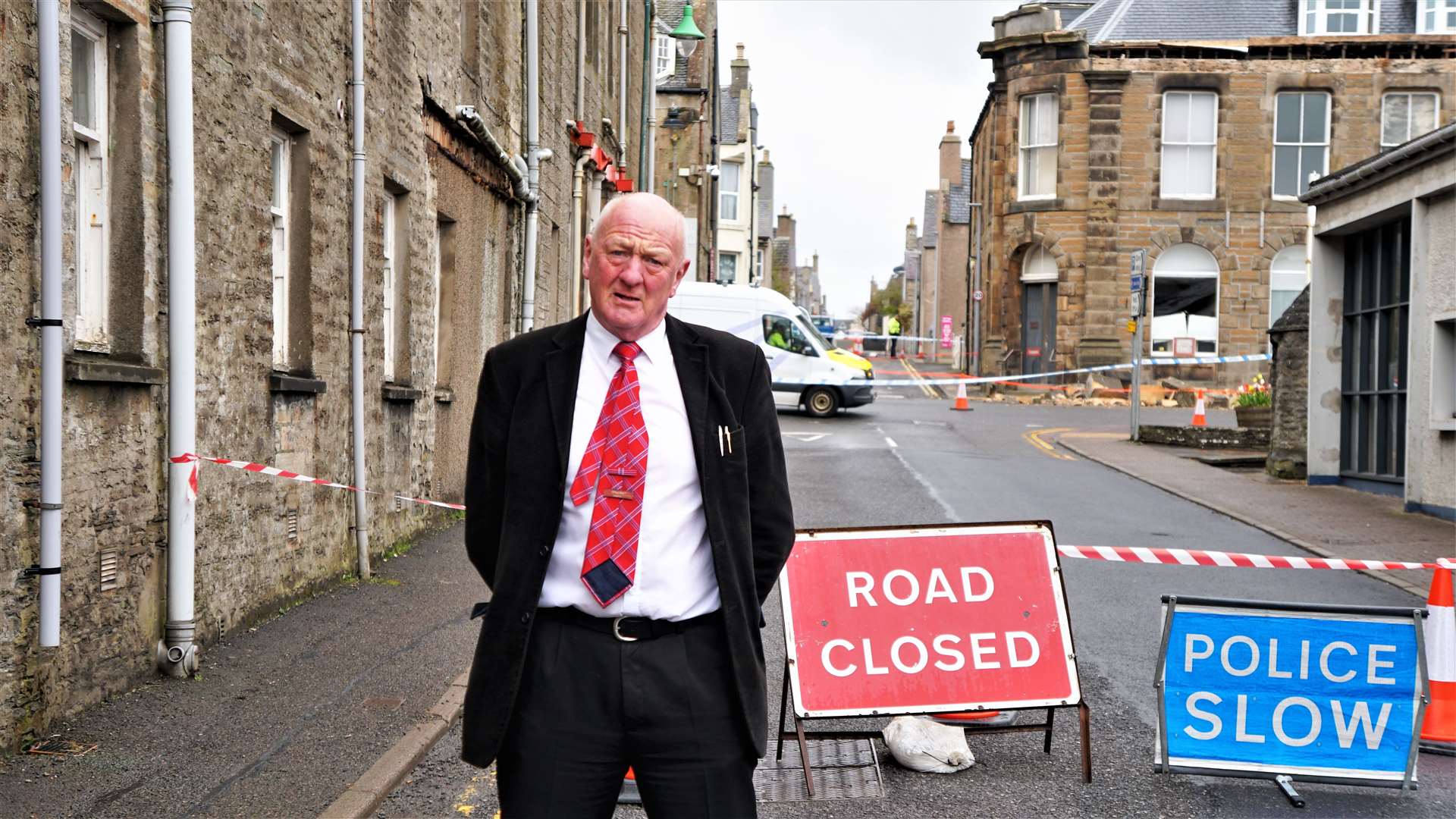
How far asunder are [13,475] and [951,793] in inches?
156

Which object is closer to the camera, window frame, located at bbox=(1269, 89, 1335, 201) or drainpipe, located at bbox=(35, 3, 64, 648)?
drainpipe, located at bbox=(35, 3, 64, 648)

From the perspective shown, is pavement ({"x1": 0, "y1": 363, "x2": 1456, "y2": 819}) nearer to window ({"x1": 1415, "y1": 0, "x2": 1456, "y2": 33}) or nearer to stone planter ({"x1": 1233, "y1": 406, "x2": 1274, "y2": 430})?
stone planter ({"x1": 1233, "y1": 406, "x2": 1274, "y2": 430})

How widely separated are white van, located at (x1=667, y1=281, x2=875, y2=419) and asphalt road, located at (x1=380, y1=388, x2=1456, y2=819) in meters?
4.65

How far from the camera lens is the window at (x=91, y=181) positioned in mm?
6910

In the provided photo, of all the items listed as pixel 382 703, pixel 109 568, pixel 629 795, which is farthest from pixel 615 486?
pixel 109 568

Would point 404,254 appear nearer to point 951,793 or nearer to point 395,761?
point 395,761

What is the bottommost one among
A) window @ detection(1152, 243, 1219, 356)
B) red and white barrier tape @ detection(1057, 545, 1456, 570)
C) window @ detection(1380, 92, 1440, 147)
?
red and white barrier tape @ detection(1057, 545, 1456, 570)

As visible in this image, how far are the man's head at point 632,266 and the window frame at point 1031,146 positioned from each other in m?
40.4

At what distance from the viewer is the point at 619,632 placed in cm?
322

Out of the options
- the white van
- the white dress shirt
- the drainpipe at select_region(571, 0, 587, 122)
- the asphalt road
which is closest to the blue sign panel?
the asphalt road

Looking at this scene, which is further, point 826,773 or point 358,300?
point 358,300

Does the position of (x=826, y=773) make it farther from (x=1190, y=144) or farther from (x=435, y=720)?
(x=1190, y=144)

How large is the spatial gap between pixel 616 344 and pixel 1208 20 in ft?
141

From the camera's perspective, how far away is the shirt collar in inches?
135
